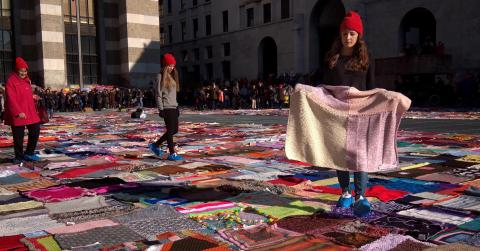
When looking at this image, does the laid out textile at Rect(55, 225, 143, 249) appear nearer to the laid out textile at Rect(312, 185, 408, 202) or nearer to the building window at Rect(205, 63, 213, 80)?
the laid out textile at Rect(312, 185, 408, 202)

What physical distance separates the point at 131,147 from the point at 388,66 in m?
22.5

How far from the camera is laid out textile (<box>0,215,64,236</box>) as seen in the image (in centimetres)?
427

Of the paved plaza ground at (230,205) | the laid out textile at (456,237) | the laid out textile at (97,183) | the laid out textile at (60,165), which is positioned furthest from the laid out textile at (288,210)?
the laid out textile at (60,165)

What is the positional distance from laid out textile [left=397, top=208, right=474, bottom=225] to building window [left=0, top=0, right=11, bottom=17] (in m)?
36.9

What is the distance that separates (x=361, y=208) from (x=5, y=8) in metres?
36.9

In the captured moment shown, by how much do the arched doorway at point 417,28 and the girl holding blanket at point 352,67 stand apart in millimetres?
28554

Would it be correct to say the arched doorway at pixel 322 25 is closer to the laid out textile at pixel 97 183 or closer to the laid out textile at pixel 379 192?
the laid out textile at pixel 97 183

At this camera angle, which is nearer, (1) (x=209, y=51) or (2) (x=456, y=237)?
(2) (x=456, y=237)

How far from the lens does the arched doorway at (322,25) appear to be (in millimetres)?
38938

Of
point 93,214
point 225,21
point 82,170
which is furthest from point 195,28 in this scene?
point 93,214

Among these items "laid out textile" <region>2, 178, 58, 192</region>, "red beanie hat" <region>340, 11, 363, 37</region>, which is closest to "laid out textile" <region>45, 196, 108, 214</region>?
"laid out textile" <region>2, 178, 58, 192</region>

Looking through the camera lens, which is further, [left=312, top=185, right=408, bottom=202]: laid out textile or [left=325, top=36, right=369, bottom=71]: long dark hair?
[left=312, top=185, right=408, bottom=202]: laid out textile

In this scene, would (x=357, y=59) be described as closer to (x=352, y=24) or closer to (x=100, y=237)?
(x=352, y=24)

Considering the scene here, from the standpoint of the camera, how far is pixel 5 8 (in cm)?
3503
